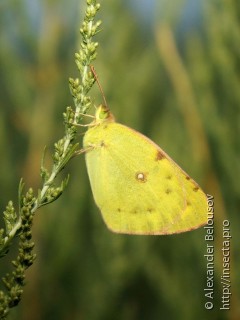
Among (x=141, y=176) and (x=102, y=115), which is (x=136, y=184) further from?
(x=102, y=115)

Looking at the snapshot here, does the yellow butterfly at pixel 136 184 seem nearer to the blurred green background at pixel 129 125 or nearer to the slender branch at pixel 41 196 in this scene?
the blurred green background at pixel 129 125

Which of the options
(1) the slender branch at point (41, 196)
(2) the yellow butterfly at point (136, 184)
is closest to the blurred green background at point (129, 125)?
(2) the yellow butterfly at point (136, 184)

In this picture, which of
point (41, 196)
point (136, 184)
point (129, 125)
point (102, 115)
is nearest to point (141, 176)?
point (136, 184)

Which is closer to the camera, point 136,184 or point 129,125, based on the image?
point 136,184

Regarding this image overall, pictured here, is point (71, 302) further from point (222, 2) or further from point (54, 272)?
point (222, 2)

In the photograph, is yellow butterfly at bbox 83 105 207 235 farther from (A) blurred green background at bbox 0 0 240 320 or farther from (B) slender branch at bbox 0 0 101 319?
(B) slender branch at bbox 0 0 101 319

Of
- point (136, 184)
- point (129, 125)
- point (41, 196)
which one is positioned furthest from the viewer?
point (129, 125)
